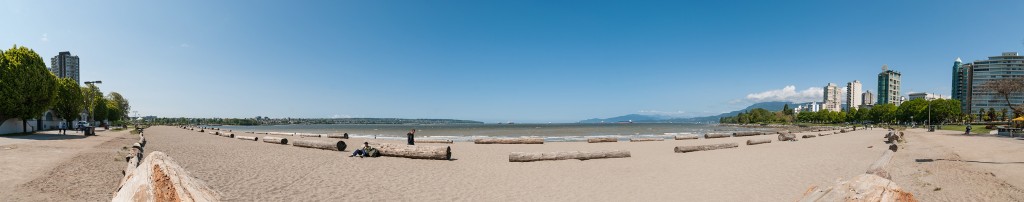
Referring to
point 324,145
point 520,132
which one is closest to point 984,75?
point 520,132

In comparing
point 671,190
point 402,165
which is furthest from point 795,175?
point 402,165

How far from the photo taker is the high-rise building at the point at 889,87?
577 feet

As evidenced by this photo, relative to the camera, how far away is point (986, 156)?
1703 centimetres

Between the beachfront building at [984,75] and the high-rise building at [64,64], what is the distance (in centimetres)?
22522

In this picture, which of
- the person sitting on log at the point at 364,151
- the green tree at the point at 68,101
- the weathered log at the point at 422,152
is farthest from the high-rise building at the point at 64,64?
the weathered log at the point at 422,152

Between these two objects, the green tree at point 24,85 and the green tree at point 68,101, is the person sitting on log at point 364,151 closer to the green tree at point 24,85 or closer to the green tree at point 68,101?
the green tree at point 24,85

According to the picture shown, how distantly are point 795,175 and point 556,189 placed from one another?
25.7ft

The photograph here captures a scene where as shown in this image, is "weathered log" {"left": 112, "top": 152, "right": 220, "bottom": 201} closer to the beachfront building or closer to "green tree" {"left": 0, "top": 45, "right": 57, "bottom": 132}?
"green tree" {"left": 0, "top": 45, "right": 57, "bottom": 132}

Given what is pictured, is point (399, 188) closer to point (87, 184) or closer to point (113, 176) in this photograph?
point (87, 184)

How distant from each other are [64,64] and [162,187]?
137m

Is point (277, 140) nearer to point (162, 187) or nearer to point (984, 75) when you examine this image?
point (162, 187)

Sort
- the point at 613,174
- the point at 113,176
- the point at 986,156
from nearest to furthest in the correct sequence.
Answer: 1. the point at 113,176
2. the point at 613,174
3. the point at 986,156

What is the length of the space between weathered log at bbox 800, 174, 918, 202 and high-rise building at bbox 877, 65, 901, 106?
23936 cm

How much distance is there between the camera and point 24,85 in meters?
27.2
